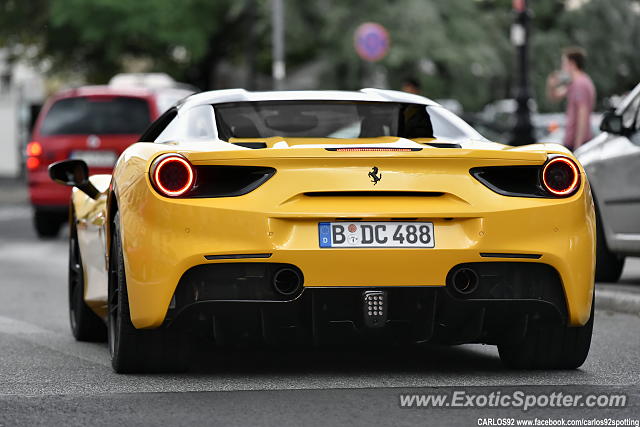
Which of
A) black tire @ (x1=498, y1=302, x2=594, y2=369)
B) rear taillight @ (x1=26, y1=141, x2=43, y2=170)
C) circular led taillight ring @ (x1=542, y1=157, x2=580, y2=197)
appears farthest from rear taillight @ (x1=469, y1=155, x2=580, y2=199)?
rear taillight @ (x1=26, y1=141, x2=43, y2=170)

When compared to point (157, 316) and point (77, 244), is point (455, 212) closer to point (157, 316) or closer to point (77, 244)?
point (157, 316)

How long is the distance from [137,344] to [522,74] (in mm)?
17955

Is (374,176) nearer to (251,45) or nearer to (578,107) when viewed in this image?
(578,107)

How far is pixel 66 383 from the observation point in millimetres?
6734

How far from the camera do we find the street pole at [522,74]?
2336 centimetres

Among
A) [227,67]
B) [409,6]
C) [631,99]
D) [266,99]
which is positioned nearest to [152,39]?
[409,6]

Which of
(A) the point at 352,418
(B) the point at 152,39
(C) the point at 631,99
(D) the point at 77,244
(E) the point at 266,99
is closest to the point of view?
(A) the point at 352,418

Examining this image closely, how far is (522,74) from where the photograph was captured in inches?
950

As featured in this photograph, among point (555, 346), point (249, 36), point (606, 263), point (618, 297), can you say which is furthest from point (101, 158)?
point (249, 36)

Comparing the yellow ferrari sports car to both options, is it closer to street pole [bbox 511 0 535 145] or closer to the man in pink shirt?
the man in pink shirt

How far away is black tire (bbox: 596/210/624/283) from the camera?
11.4 meters

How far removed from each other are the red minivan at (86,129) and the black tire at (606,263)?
7.38 meters

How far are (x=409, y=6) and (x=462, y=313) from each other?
114ft

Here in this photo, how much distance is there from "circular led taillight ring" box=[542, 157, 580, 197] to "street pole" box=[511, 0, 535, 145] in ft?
55.6
